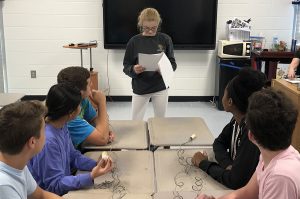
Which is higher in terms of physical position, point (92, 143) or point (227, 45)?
point (227, 45)

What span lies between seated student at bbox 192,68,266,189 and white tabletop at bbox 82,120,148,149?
443mm

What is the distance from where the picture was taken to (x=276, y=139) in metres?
1.25

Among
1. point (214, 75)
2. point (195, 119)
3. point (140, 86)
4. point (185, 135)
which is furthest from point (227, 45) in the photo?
point (185, 135)

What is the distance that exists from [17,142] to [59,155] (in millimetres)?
457

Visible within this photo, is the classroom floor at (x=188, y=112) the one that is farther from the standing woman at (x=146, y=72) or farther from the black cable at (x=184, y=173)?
the black cable at (x=184, y=173)

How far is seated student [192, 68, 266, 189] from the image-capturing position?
1659 millimetres

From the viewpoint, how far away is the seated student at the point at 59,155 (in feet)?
5.51

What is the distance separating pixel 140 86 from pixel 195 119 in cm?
76

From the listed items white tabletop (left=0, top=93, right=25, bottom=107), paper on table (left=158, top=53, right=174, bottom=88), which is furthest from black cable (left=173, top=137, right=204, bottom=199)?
white tabletop (left=0, top=93, right=25, bottom=107)

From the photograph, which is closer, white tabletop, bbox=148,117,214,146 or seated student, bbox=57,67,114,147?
seated student, bbox=57,67,114,147

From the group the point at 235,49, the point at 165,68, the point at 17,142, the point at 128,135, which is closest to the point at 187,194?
the point at 17,142

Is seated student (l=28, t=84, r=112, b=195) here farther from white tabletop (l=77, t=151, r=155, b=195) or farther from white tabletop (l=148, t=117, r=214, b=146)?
white tabletop (l=148, t=117, r=214, b=146)

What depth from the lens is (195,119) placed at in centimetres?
274

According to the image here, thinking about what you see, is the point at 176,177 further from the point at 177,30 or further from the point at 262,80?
the point at 177,30
